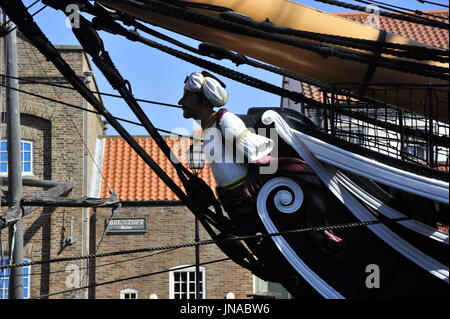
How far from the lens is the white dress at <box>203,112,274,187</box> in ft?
20.9

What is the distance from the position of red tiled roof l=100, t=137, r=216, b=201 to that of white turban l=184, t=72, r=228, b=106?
52.4ft

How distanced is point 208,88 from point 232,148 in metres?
0.51

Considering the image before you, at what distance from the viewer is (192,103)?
6.68 m

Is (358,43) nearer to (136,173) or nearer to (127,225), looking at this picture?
(127,225)

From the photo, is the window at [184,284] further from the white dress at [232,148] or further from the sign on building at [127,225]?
the white dress at [232,148]

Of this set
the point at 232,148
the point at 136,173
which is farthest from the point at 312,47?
the point at 136,173

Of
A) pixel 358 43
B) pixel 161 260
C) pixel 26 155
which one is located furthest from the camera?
pixel 26 155

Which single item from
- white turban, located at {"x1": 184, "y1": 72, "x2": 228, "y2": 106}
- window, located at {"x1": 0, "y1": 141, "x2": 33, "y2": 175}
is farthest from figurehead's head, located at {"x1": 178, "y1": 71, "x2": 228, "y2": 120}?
window, located at {"x1": 0, "y1": 141, "x2": 33, "y2": 175}

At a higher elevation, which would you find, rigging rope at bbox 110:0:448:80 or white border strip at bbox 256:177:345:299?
rigging rope at bbox 110:0:448:80

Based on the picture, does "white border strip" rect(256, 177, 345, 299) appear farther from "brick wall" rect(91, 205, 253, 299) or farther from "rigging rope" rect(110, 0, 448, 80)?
"brick wall" rect(91, 205, 253, 299)

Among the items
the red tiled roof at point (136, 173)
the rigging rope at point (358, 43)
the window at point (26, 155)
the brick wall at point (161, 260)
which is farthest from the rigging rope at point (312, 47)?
the window at point (26, 155)

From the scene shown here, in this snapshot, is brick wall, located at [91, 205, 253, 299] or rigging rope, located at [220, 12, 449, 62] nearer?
rigging rope, located at [220, 12, 449, 62]

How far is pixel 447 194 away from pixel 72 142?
1793 centimetres

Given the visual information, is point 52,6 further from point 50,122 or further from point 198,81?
point 50,122
